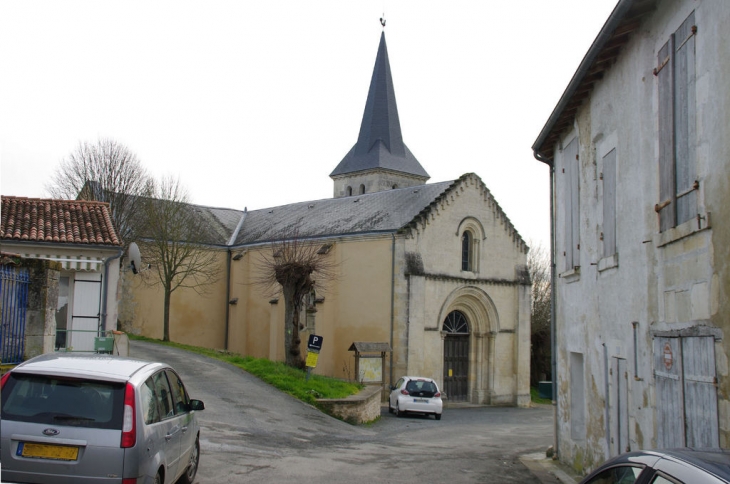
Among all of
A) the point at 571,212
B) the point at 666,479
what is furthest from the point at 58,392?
the point at 571,212

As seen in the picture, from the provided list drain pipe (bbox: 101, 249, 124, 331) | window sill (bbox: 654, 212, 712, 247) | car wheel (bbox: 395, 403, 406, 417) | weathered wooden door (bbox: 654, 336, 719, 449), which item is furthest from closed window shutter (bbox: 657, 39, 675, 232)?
car wheel (bbox: 395, 403, 406, 417)

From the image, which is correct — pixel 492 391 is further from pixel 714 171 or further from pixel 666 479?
pixel 666 479

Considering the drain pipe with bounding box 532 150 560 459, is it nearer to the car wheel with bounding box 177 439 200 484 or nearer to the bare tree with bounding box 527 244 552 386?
the car wheel with bounding box 177 439 200 484

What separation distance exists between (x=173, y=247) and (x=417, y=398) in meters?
17.0

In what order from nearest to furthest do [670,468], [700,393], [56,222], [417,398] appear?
1. [670,468]
2. [700,393]
3. [56,222]
4. [417,398]

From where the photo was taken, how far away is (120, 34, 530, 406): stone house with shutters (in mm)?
34500

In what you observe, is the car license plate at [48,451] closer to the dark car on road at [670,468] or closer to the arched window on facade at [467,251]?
the dark car on road at [670,468]

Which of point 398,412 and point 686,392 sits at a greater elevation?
point 686,392

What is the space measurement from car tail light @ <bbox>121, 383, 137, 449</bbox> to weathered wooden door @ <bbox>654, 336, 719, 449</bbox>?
211 inches

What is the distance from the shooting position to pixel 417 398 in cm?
2766

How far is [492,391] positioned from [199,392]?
18.6 metres

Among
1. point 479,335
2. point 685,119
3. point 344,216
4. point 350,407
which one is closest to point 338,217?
point 344,216


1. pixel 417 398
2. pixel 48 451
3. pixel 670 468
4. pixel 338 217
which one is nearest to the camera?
pixel 670 468

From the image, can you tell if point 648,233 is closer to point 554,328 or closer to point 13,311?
point 554,328
